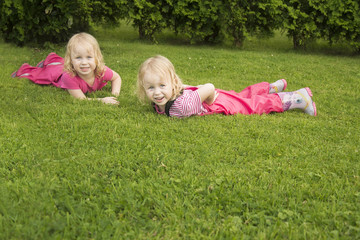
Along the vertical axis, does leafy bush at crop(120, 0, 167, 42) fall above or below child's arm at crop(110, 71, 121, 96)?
above

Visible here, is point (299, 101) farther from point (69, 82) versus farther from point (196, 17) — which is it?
point (196, 17)

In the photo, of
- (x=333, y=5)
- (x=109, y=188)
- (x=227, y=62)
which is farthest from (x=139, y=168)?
(x=333, y=5)

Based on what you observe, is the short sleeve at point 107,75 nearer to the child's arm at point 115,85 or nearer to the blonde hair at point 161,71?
the child's arm at point 115,85

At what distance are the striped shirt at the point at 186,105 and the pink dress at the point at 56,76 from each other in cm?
162

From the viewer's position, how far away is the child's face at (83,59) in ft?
14.5

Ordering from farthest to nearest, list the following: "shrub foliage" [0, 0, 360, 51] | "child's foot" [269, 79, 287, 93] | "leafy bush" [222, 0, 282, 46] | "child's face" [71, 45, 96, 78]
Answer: "leafy bush" [222, 0, 282, 46], "shrub foliage" [0, 0, 360, 51], "child's foot" [269, 79, 287, 93], "child's face" [71, 45, 96, 78]

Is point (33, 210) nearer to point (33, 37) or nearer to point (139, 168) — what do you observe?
point (139, 168)

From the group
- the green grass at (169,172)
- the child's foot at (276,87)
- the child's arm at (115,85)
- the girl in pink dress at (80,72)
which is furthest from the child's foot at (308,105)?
the child's arm at (115,85)

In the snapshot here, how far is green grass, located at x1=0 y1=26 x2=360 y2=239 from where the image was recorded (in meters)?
2.09

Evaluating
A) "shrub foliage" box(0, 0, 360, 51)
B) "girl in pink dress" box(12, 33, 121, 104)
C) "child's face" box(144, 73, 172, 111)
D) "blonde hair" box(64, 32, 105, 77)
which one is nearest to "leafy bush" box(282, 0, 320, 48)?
"shrub foliage" box(0, 0, 360, 51)

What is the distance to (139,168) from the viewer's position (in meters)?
2.71

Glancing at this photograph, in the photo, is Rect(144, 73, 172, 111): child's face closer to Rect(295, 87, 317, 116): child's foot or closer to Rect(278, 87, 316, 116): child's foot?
Rect(278, 87, 316, 116): child's foot

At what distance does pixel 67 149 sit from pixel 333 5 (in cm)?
787

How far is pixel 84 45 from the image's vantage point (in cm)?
440
